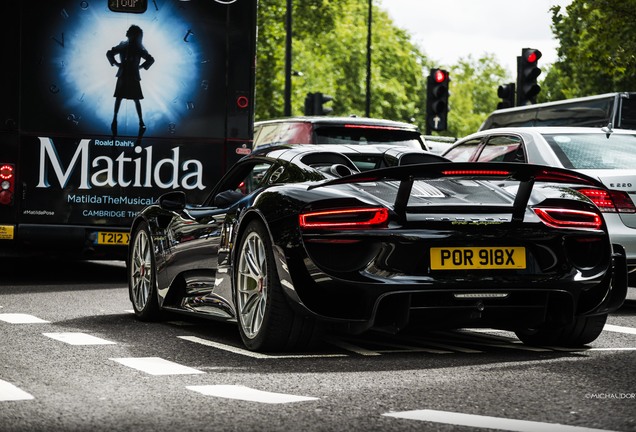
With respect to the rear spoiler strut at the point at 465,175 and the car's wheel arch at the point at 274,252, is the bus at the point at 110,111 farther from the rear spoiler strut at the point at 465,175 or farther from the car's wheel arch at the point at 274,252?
the rear spoiler strut at the point at 465,175

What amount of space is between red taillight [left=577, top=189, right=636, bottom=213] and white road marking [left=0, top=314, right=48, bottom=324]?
4.32m

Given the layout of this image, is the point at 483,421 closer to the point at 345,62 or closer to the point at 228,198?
the point at 228,198

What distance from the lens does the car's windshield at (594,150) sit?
1182cm

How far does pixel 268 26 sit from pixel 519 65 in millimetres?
37460

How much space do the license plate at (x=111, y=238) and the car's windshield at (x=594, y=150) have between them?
445 cm

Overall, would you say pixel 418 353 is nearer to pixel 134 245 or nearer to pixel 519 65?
pixel 134 245

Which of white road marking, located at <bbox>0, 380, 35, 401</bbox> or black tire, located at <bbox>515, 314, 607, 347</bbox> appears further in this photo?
black tire, located at <bbox>515, 314, 607, 347</bbox>

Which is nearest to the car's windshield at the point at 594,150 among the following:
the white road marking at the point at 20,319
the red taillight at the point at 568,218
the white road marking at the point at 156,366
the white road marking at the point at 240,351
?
the red taillight at the point at 568,218

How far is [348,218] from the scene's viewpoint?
7539 mm

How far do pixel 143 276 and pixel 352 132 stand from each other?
637 centimetres

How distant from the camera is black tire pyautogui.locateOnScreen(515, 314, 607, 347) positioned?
8297 mm

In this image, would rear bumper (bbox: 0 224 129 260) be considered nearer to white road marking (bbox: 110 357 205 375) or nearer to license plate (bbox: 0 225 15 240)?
license plate (bbox: 0 225 15 240)

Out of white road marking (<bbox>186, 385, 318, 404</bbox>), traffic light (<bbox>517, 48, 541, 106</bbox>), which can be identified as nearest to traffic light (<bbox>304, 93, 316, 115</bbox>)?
traffic light (<bbox>517, 48, 541, 106</bbox>)

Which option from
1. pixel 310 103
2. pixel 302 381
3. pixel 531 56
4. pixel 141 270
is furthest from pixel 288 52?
pixel 302 381
